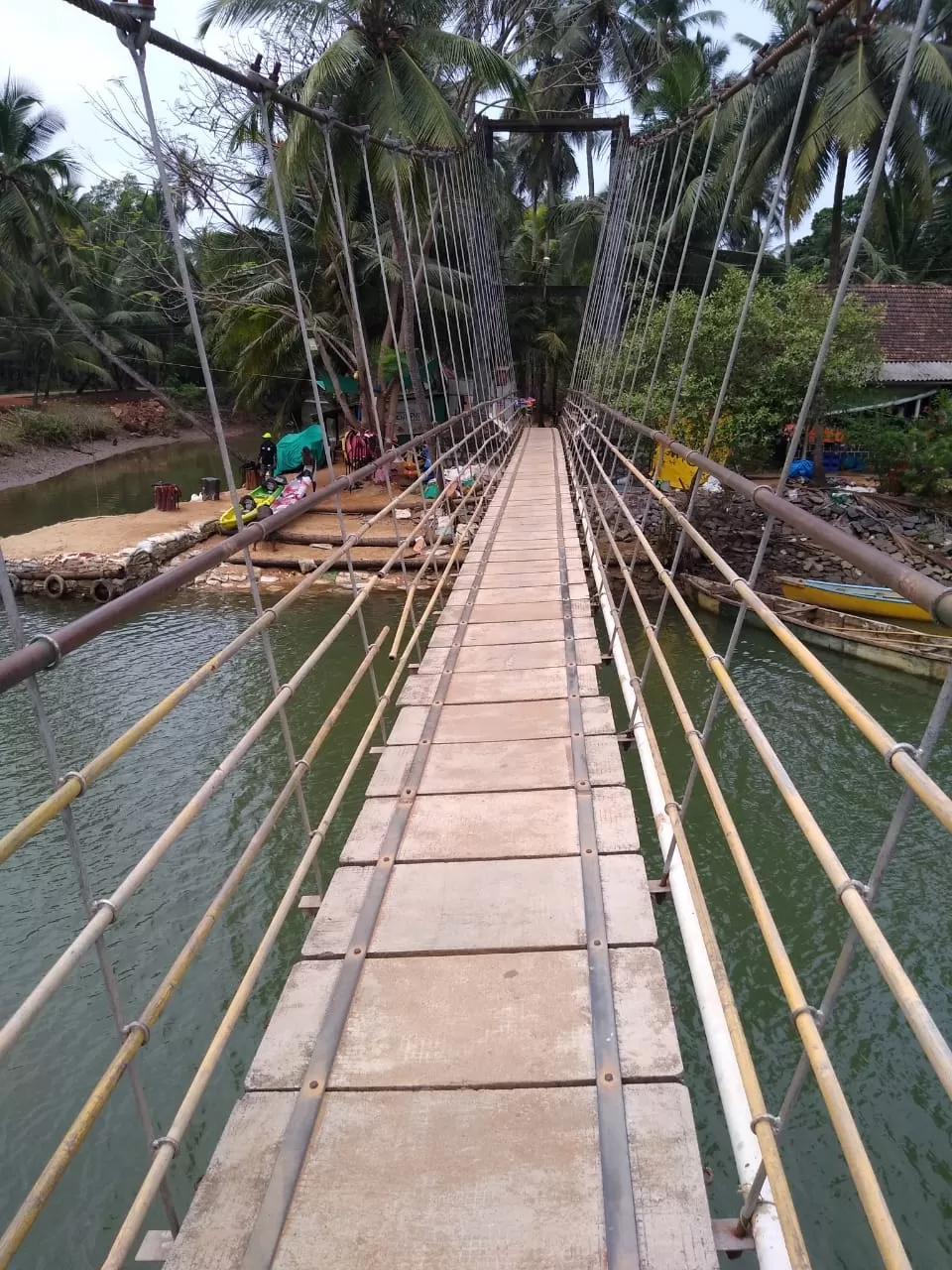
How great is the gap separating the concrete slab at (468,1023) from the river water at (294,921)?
1.82 m

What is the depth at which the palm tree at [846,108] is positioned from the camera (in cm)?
1070

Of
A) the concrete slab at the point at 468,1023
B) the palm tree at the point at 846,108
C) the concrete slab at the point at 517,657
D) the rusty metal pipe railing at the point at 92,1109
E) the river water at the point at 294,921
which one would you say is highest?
the palm tree at the point at 846,108

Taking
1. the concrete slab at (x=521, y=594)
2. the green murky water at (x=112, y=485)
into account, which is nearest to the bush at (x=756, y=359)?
the concrete slab at (x=521, y=594)

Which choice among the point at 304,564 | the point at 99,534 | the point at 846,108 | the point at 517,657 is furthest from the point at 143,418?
the point at 517,657

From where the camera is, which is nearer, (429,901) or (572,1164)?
(572,1164)

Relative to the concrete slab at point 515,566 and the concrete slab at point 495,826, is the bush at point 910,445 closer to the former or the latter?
the concrete slab at point 515,566

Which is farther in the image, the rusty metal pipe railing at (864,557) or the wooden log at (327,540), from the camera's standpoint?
the wooden log at (327,540)

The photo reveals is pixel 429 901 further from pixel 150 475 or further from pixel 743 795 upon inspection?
pixel 150 475

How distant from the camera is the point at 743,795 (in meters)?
5.76

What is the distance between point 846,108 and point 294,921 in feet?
36.0

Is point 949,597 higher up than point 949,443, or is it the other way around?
point 949,597

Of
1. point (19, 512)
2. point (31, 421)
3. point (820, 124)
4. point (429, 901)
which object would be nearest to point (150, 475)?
point (31, 421)

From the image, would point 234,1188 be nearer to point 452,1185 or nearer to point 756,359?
point 452,1185

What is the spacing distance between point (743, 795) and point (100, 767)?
17.2 feet
